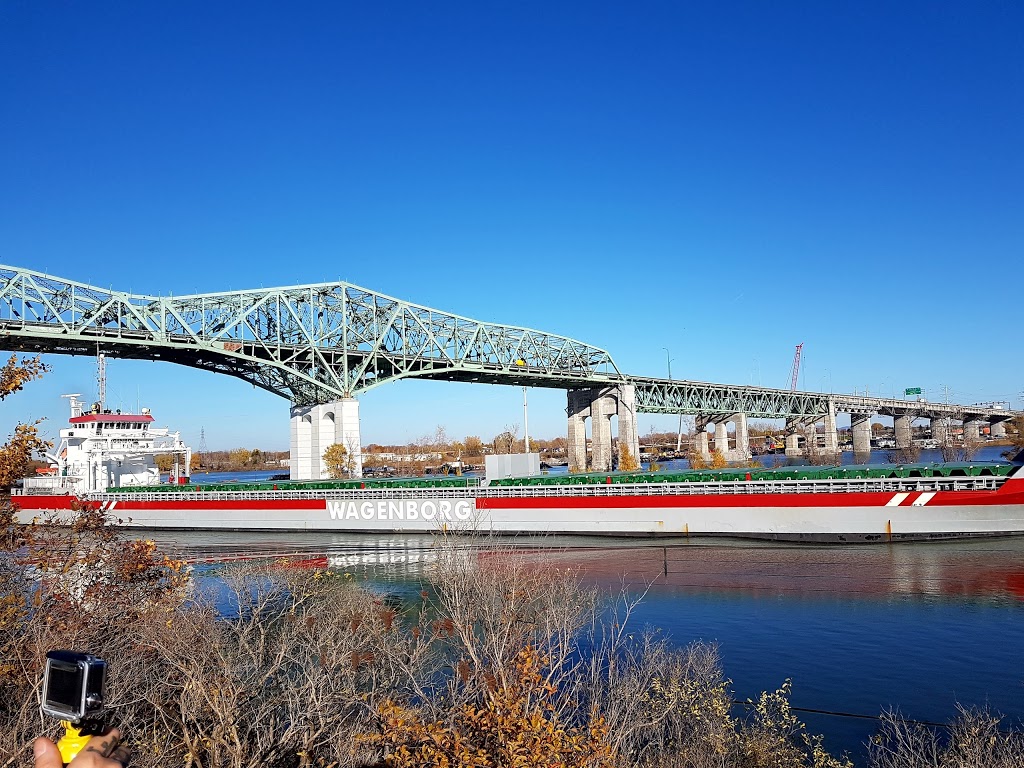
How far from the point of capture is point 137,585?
661 inches

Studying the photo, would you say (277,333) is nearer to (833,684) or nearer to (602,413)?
(602,413)

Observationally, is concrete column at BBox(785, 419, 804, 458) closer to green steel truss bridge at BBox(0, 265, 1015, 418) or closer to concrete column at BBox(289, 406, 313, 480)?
green steel truss bridge at BBox(0, 265, 1015, 418)

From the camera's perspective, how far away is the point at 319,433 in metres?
70.9

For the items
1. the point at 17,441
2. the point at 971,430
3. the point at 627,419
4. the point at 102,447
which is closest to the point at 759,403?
the point at 627,419

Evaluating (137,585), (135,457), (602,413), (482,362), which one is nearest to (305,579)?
(137,585)

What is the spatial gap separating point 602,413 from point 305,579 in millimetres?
78743

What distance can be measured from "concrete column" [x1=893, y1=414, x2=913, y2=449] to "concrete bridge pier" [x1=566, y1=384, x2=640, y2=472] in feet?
217

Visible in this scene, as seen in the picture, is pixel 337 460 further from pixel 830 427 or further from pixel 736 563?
pixel 830 427

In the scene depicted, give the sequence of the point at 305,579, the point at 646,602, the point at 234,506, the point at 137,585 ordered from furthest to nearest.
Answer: the point at 234,506 < the point at 646,602 < the point at 305,579 < the point at 137,585

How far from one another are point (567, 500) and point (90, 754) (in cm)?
4062

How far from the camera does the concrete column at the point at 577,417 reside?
10019 cm

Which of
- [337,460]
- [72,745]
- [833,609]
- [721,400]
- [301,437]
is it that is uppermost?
[721,400]

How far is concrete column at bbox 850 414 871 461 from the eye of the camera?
433ft

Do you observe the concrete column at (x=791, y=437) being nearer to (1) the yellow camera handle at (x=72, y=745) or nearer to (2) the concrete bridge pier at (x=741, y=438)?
(2) the concrete bridge pier at (x=741, y=438)
